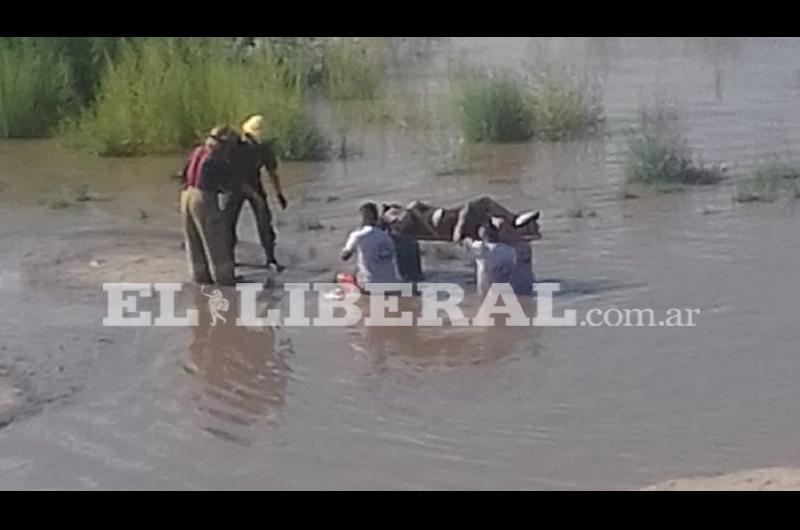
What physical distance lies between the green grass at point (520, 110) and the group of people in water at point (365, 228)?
488 cm

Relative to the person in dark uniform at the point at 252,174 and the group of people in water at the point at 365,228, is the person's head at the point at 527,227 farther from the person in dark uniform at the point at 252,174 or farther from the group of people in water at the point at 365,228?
the person in dark uniform at the point at 252,174

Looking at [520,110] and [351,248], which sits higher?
[520,110]

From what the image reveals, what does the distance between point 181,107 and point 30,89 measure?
1919 millimetres

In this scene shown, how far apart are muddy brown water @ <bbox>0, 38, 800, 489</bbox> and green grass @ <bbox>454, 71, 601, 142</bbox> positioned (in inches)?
46.6

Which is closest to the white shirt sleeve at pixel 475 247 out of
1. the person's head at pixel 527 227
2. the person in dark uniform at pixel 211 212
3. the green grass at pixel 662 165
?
the person's head at pixel 527 227

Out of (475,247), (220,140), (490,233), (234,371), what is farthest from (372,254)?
(234,371)

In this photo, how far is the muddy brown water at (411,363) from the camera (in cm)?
739

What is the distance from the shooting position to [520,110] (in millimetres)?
15281

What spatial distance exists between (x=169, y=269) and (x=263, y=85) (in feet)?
15.3

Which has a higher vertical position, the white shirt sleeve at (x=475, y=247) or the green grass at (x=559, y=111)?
the green grass at (x=559, y=111)

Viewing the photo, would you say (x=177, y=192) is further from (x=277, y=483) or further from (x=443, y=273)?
(x=277, y=483)

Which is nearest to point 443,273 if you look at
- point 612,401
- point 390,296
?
point 390,296

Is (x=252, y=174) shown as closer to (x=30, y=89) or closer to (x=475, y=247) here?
(x=475, y=247)

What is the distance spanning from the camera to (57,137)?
1577 cm
